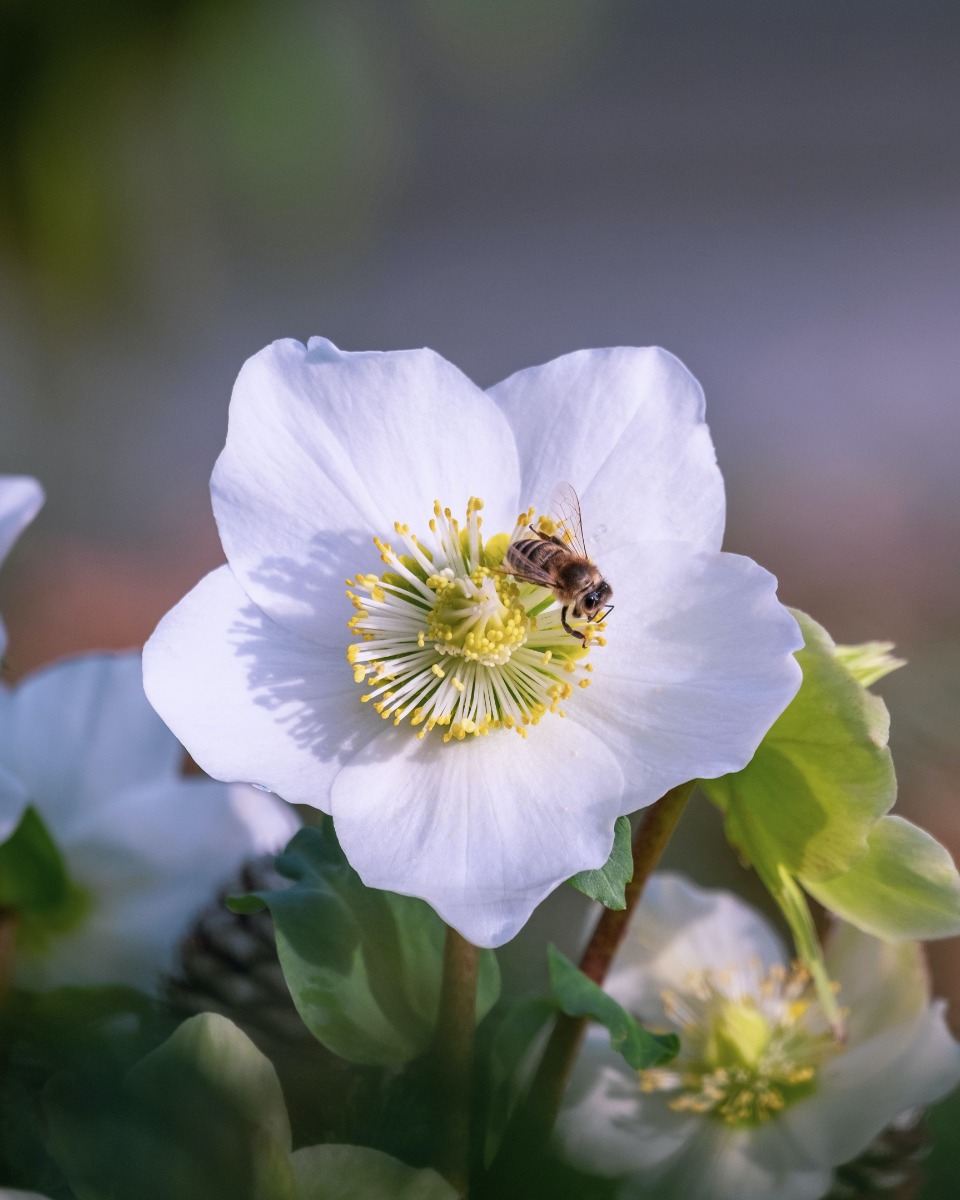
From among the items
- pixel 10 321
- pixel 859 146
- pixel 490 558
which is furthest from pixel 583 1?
pixel 490 558

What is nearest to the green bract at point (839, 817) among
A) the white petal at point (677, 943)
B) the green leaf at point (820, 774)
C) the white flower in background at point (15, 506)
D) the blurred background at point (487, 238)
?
the green leaf at point (820, 774)

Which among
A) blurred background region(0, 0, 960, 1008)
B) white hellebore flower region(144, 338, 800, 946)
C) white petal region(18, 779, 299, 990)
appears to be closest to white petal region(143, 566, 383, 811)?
white hellebore flower region(144, 338, 800, 946)

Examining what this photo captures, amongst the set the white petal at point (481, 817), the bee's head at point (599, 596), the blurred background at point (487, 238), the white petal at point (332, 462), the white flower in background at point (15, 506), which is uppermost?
the white petal at point (332, 462)

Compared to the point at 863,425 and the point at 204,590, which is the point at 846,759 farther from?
the point at 863,425

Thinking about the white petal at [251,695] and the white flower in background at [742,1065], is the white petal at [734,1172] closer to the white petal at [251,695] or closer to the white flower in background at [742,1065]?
the white flower in background at [742,1065]

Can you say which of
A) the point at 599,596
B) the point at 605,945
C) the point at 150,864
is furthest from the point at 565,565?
the point at 150,864

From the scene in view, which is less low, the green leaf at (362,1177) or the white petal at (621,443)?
the white petal at (621,443)
